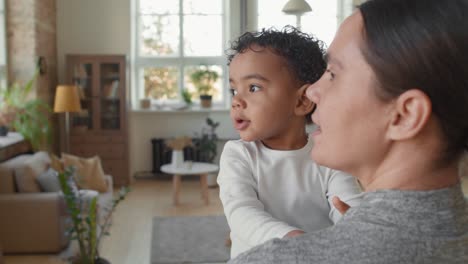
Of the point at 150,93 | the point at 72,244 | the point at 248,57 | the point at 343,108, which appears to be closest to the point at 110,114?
the point at 150,93

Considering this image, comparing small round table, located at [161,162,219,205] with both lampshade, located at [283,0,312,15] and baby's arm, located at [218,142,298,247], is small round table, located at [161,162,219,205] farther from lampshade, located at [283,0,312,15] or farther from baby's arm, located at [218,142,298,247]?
baby's arm, located at [218,142,298,247]

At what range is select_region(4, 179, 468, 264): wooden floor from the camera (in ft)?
15.7

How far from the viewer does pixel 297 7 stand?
568 cm

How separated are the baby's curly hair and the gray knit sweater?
1.90 feet

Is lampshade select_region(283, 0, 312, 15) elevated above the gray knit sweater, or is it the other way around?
lampshade select_region(283, 0, 312, 15)

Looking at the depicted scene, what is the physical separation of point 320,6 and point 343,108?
8.60 meters

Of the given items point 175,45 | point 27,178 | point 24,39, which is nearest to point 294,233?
point 27,178

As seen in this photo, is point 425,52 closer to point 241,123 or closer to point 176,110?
point 241,123

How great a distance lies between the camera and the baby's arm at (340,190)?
3.63 ft

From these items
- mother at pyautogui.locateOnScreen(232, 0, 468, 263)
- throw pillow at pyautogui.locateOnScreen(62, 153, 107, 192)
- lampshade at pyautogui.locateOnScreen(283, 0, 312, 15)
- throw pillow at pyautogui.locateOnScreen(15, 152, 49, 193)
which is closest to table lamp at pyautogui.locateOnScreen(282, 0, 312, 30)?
lampshade at pyautogui.locateOnScreen(283, 0, 312, 15)

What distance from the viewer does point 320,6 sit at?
897cm

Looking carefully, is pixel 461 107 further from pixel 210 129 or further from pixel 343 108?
pixel 210 129

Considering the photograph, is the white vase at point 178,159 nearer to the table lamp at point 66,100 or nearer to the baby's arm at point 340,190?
the table lamp at point 66,100

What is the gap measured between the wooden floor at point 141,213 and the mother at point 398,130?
419 centimetres
